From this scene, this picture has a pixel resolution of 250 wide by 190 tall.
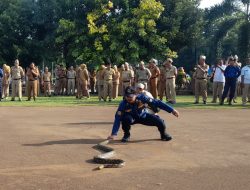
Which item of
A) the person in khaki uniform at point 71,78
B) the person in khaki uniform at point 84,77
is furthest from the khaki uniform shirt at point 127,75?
the person in khaki uniform at point 71,78

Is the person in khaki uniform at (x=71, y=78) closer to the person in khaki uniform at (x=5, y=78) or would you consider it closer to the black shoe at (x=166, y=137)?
the person in khaki uniform at (x=5, y=78)

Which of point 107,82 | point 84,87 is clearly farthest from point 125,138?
point 84,87

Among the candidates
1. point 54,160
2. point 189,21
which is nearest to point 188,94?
point 189,21

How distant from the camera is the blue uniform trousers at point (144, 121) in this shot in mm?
9758

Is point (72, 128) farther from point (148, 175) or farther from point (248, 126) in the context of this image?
point (148, 175)

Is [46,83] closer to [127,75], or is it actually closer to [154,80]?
[127,75]

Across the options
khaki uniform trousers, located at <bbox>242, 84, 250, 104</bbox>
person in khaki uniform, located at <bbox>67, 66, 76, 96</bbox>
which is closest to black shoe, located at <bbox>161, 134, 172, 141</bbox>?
khaki uniform trousers, located at <bbox>242, 84, 250, 104</bbox>

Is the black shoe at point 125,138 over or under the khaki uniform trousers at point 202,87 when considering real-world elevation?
under

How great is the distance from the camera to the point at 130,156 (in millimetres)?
7984

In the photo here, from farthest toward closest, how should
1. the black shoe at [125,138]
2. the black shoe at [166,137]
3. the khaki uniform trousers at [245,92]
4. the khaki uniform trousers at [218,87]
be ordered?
the khaki uniform trousers at [218,87], the khaki uniform trousers at [245,92], the black shoe at [166,137], the black shoe at [125,138]

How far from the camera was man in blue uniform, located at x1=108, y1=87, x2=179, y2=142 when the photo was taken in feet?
31.1

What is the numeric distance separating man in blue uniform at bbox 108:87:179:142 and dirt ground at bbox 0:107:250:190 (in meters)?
0.28

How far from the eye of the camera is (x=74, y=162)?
747cm

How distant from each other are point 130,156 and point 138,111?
2014 mm
